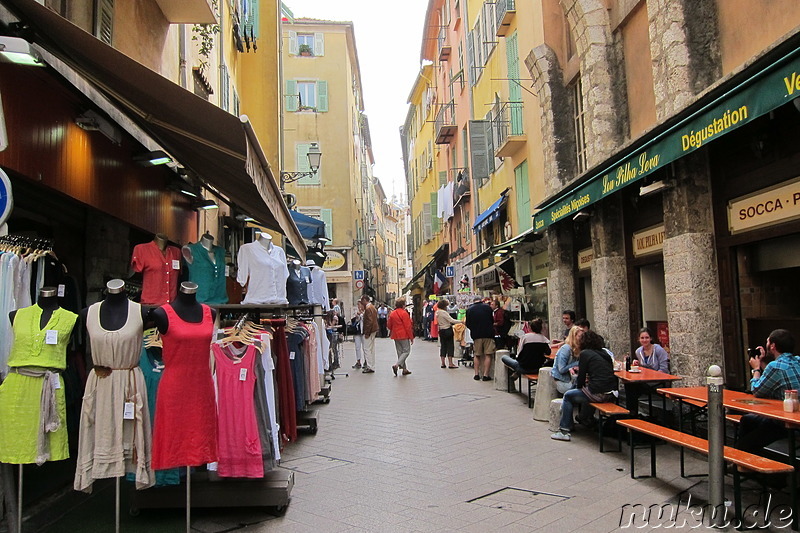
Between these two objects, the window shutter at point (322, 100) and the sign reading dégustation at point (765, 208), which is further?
the window shutter at point (322, 100)

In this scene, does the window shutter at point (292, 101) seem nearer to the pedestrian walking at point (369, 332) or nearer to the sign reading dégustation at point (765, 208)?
the pedestrian walking at point (369, 332)


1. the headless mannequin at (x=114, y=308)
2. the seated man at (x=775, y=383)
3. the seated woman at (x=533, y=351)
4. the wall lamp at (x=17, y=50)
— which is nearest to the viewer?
the wall lamp at (x=17, y=50)

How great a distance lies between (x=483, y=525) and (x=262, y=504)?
176cm

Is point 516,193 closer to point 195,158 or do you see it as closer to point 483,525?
point 195,158

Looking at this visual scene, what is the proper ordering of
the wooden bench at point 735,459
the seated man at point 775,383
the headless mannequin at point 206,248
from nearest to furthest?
the wooden bench at point 735,459
the seated man at point 775,383
the headless mannequin at point 206,248

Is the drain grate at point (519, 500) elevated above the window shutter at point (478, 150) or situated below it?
below

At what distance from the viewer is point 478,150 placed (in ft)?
71.4

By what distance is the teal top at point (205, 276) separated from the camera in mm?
7156

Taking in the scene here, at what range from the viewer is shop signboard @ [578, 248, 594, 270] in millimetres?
12711

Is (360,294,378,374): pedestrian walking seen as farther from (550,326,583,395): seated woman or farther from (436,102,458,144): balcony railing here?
(436,102,458,144): balcony railing

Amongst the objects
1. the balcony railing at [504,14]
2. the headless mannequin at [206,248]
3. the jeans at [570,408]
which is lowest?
the jeans at [570,408]

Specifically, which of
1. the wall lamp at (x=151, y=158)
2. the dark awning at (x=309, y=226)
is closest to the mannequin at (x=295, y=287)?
the wall lamp at (x=151, y=158)

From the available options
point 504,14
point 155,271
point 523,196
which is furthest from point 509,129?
point 155,271

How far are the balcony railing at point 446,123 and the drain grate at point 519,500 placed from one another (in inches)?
984
